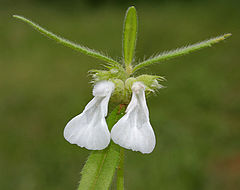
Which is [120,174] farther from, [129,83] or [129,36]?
[129,36]

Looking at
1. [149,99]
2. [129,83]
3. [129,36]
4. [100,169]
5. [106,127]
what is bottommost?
[100,169]

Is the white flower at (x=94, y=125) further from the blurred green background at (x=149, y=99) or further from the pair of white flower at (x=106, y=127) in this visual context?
the blurred green background at (x=149, y=99)

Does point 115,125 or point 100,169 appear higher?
point 115,125

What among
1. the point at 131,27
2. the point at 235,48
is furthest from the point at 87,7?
the point at 131,27

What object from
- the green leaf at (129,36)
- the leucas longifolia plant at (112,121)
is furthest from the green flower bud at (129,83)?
the green leaf at (129,36)

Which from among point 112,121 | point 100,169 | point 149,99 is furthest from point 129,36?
point 149,99

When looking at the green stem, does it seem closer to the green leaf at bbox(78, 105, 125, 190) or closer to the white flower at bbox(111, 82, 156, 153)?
the green leaf at bbox(78, 105, 125, 190)

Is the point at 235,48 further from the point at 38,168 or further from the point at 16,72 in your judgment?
the point at 38,168

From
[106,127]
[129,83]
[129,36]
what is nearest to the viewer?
[106,127]
